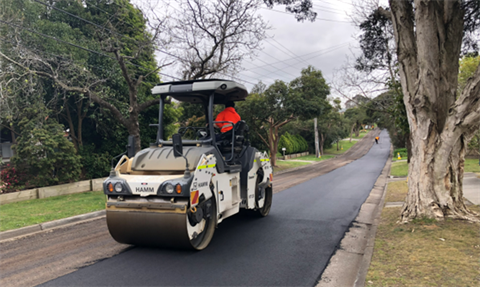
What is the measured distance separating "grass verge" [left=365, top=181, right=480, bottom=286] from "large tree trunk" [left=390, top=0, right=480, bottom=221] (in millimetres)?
492

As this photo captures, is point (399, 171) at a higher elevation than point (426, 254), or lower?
lower

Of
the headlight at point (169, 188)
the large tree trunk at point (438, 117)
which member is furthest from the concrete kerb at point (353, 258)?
the headlight at point (169, 188)

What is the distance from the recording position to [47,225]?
763cm

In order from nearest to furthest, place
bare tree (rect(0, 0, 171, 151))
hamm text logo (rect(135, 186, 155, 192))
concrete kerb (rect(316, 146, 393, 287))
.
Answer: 1. concrete kerb (rect(316, 146, 393, 287))
2. hamm text logo (rect(135, 186, 155, 192))
3. bare tree (rect(0, 0, 171, 151))

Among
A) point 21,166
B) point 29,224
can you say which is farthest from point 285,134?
point 29,224

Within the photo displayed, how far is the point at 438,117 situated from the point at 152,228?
5888 millimetres

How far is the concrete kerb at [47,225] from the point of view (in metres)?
6.87

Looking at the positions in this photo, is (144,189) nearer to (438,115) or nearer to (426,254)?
(426,254)

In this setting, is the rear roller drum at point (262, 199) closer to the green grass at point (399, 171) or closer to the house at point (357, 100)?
the house at point (357, 100)

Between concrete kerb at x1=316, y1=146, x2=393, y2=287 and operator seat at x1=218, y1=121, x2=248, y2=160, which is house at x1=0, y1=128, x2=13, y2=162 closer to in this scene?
operator seat at x1=218, y1=121, x2=248, y2=160

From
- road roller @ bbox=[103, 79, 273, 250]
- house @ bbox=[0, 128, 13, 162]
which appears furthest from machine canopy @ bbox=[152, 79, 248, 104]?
house @ bbox=[0, 128, 13, 162]

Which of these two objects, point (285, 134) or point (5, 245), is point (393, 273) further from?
point (285, 134)

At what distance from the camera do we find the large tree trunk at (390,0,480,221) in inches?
263

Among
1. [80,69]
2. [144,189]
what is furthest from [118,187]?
[80,69]
